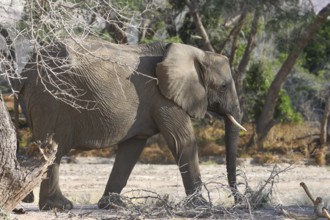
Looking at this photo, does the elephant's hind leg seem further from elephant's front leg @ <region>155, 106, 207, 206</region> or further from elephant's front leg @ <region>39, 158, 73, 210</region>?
elephant's front leg @ <region>39, 158, 73, 210</region>

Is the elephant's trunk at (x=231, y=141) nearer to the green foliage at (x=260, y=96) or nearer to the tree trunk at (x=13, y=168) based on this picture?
the tree trunk at (x=13, y=168)

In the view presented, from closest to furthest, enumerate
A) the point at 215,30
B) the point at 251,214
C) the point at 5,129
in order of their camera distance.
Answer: the point at 5,129
the point at 251,214
the point at 215,30

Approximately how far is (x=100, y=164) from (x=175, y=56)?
11.0 meters

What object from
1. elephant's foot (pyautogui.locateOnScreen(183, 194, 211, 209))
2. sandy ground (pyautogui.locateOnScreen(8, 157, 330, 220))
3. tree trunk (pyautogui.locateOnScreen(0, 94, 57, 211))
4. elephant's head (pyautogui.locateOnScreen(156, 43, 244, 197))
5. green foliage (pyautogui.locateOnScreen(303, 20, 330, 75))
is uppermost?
green foliage (pyautogui.locateOnScreen(303, 20, 330, 75))

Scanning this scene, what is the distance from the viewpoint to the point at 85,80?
1131cm

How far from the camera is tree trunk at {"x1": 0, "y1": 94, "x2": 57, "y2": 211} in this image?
346 inches

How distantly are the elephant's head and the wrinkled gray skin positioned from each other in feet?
0.04

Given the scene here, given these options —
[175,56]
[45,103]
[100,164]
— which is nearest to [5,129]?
[45,103]

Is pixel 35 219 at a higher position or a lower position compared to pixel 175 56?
lower

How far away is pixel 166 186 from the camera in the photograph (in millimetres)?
17016

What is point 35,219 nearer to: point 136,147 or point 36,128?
point 36,128

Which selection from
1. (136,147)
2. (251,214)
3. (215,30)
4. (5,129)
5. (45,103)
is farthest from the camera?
(215,30)

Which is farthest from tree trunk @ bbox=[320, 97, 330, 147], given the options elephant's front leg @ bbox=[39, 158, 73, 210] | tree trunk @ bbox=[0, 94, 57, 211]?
tree trunk @ bbox=[0, 94, 57, 211]

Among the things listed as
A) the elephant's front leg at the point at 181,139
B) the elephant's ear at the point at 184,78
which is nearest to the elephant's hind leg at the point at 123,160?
the elephant's front leg at the point at 181,139
